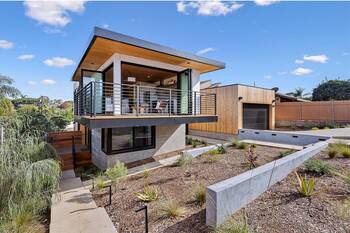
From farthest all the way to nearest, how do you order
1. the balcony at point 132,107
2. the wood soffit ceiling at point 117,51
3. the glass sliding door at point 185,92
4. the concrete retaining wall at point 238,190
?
the glass sliding door at point 185,92 < the wood soffit ceiling at point 117,51 < the balcony at point 132,107 < the concrete retaining wall at point 238,190

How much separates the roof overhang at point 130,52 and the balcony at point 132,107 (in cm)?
130

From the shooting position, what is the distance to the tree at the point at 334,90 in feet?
86.4

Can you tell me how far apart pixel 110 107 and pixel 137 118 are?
2279 millimetres

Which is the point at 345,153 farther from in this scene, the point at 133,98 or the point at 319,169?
the point at 133,98

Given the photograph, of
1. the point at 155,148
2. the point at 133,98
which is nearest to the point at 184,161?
the point at 155,148

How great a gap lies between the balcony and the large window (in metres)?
0.74

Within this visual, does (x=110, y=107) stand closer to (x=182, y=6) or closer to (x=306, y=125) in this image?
(x=182, y=6)

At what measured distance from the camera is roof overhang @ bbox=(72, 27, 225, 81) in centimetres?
666

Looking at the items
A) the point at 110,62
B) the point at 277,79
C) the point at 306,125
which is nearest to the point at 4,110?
the point at 110,62

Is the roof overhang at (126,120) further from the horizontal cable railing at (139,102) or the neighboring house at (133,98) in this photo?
the horizontal cable railing at (139,102)

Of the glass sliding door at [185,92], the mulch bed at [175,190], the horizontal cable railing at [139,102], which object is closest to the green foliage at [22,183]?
the mulch bed at [175,190]

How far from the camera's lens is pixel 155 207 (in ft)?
13.4

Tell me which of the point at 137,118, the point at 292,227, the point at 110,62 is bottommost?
the point at 292,227

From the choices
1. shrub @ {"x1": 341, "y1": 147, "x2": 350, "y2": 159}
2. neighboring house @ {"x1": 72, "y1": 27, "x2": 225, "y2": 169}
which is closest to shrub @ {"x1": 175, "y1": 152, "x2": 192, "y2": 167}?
neighboring house @ {"x1": 72, "y1": 27, "x2": 225, "y2": 169}
